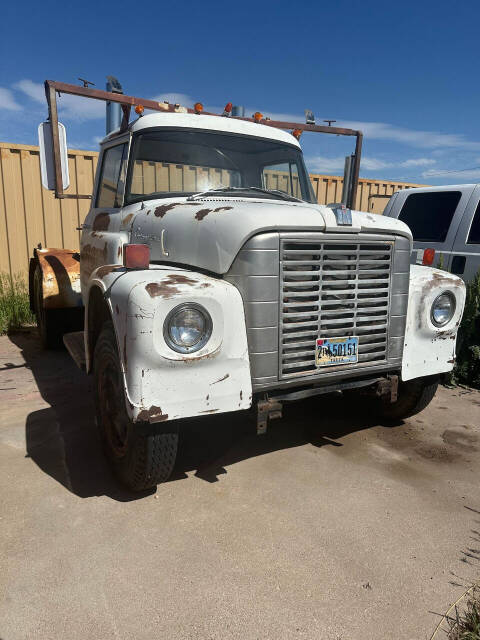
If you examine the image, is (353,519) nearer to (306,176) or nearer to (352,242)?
(352,242)

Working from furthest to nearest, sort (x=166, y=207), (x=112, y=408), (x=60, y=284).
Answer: (x=60, y=284) → (x=166, y=207) → (x=112, y=408)

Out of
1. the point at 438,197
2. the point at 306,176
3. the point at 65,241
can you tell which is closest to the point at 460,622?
the point at 306,176

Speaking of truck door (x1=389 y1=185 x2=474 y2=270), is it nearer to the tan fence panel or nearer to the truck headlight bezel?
the truck headlight bezel

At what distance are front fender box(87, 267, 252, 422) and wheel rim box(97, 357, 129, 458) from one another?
0.44 meters

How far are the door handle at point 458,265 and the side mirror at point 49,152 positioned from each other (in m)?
4.19

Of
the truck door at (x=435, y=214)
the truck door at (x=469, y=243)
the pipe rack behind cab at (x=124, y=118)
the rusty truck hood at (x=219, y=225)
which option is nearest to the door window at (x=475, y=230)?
the truck door at (x=469, y=243)

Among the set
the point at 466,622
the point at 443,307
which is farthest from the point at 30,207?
the point at 466,622

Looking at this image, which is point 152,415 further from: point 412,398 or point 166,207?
point 412,398

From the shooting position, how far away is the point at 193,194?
3547mm

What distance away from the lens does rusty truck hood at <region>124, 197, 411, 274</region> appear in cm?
264

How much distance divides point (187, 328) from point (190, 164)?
1726 mm

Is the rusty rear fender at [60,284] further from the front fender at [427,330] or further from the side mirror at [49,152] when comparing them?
the front fender at [427,330]

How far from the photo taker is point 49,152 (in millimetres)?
3574

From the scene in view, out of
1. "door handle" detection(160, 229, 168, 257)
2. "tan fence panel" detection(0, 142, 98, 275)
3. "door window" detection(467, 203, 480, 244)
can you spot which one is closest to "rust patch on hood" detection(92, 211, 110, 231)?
"door handle" detection(160, 229, 168, 257)
